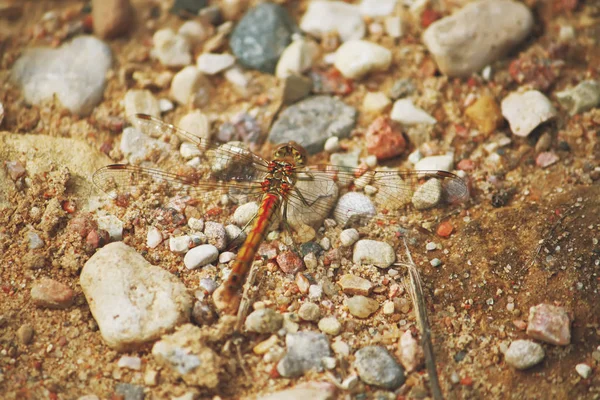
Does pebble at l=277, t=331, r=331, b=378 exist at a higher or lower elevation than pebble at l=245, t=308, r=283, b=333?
lower

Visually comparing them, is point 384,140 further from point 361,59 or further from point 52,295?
point 52,295

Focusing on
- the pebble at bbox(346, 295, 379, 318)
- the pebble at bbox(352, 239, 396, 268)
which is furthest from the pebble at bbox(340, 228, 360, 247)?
the pebble at bbox(346, 295, 379, 318)

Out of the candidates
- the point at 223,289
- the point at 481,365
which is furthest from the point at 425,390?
the point at 223,289

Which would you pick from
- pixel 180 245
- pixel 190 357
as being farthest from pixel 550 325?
pixel 180 245

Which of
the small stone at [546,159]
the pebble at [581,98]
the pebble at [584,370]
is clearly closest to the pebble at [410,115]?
the small stone at [546,159]

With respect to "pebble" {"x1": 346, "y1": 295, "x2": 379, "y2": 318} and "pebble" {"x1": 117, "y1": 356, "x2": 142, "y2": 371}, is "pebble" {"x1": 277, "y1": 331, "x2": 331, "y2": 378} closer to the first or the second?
"pebble" {"x1": 346, "y1": 295, "x2": 379, "y2": 318}

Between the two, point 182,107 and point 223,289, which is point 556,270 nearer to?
point 223,289

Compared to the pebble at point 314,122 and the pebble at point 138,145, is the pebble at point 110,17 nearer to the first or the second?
the pebble at point 138,145
